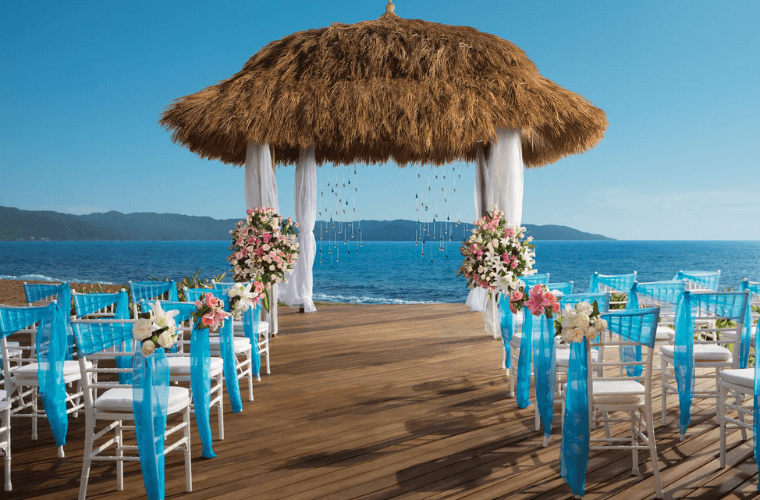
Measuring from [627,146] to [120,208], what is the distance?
43538mm

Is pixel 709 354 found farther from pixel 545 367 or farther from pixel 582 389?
pixel 582 389

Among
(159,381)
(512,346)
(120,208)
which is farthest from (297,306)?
(120,208)

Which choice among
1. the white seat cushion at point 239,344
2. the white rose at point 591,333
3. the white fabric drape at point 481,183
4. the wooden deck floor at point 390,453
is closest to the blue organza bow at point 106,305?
the wooden deck floor at point 390,453

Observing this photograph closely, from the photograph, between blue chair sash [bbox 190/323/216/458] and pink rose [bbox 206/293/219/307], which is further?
blue chair sash [bbox 190/323/216/458]

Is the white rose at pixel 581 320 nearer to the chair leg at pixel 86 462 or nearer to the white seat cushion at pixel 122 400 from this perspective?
the white seat cushion at pixel 122 400

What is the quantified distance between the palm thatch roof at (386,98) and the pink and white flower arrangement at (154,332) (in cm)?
459

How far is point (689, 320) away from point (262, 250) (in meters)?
4.34

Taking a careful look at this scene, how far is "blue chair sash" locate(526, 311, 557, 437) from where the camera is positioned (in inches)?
125

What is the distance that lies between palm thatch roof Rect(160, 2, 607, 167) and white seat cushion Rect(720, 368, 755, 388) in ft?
13.4

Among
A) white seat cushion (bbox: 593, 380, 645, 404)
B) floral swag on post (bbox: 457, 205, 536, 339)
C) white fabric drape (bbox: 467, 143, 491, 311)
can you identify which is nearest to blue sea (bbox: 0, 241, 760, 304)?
white fabric drape (bbox: 467, 143, 491, 311)

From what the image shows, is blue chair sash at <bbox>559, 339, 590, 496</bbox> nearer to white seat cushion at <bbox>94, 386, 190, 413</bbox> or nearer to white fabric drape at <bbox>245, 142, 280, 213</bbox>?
white seat cushion at <bbox>94, 386, 190, 413</bbox>

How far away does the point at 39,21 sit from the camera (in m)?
32.3

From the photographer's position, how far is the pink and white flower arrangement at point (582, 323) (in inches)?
95.7

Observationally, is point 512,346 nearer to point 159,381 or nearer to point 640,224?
point 159,381
